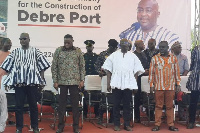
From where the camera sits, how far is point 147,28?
10.4 m

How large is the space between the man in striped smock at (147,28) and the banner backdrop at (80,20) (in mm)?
107

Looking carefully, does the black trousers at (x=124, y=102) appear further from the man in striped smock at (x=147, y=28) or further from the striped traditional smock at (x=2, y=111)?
the man in striped smock at (x=147, y=28)

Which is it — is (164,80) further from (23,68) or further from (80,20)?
(80,20)

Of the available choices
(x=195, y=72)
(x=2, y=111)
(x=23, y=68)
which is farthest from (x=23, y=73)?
(x=195, y=72)

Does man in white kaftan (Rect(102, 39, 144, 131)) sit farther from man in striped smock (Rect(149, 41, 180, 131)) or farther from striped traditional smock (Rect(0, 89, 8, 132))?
striped traditional smock (Rect(0, 89, 8, 132))

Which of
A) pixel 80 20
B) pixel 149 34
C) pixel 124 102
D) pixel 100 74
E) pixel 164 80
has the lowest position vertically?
pixel 124 102

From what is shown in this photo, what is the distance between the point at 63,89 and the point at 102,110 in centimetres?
154

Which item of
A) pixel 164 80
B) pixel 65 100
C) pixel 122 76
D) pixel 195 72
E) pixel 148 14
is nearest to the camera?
pixel 65 100

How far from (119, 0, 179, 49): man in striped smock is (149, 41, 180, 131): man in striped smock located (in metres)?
3.06

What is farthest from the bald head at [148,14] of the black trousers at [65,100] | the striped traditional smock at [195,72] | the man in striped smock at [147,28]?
the black trousers at [65,100]

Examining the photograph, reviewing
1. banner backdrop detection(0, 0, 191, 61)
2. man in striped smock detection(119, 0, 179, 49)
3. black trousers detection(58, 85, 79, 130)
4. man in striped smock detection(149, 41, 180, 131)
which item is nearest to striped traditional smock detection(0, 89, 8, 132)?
black trousers detection(58, 85, 79, 130)

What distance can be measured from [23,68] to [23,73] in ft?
0.29

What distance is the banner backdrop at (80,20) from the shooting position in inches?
384

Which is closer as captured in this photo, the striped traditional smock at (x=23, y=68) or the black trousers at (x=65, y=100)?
the striped traditional smock at (x=23, y=68)
